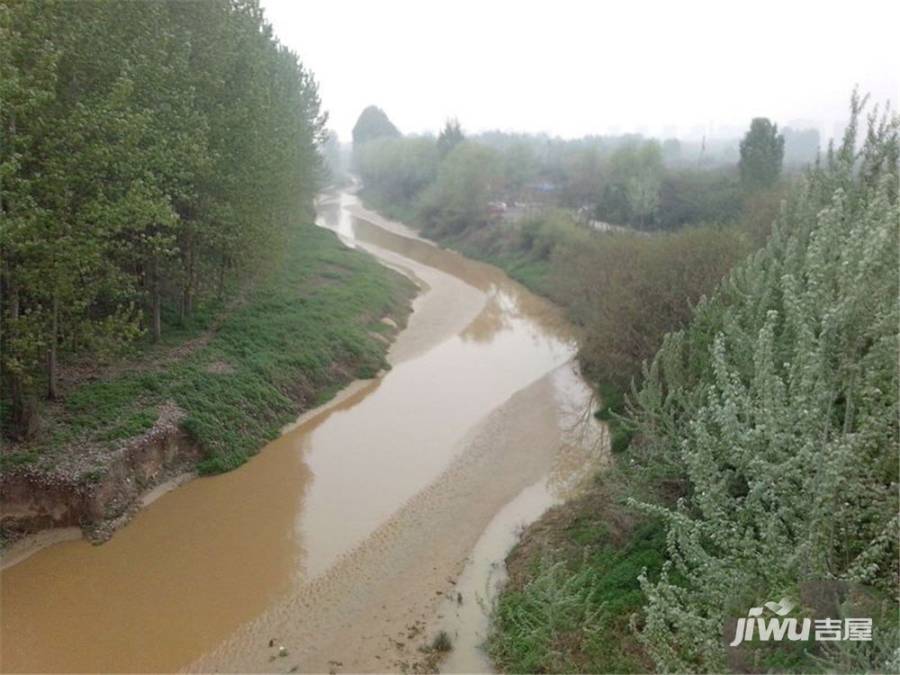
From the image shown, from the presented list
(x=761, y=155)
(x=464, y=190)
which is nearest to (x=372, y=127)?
(x=464, y=190)

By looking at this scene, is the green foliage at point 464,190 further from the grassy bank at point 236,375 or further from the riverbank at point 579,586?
the riverbank at point 579,586

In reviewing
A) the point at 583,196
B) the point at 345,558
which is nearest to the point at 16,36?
the point at 345,558

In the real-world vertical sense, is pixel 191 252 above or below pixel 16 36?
below

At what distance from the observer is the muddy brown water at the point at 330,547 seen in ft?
43.6

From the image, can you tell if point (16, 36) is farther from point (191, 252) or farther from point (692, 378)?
point (692, 378)

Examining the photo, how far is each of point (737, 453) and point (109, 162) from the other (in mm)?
14686

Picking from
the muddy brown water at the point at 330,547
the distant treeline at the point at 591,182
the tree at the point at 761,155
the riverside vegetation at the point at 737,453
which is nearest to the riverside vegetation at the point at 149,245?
the muddy brown water at the point at 330,547

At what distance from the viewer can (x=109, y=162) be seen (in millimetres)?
15648

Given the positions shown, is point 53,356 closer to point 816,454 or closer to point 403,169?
point 816,454

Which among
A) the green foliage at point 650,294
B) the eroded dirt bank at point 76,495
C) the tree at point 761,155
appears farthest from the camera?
the tree at point 761,155

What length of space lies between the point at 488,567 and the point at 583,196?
5152 cm

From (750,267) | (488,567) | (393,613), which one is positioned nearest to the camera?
(750,267)

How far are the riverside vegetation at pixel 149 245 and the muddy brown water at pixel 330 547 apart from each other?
78.2 inches

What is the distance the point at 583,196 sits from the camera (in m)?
62.7
